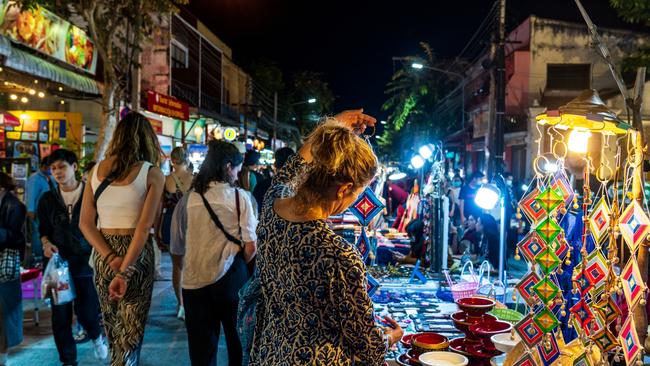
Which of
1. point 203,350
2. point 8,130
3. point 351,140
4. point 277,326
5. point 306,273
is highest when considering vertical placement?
point 8,130

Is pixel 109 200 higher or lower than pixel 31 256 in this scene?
higher

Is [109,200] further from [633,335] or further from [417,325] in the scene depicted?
[633,335]

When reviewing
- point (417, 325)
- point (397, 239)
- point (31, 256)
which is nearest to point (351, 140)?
point (417, 325)

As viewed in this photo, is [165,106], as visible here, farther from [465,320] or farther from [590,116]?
[590,116]

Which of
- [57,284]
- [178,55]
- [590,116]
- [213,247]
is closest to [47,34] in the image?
[57,284]

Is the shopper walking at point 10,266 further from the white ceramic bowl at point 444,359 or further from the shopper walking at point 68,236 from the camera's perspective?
the white ceramic bowl at point 444,359

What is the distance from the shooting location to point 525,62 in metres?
25.1

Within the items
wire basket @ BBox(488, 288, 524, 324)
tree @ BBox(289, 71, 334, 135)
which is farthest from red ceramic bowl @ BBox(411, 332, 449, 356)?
tree @ BBox(289, 71, 334, 135)

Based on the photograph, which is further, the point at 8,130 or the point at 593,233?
the point at 8,130

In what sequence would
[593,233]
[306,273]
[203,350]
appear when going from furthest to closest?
1. [203,350]
2. [593,233]
3. [306,273]

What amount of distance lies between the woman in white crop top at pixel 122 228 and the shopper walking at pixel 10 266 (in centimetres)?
171

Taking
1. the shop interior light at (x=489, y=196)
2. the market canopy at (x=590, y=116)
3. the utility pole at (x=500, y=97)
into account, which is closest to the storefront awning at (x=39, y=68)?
the shop interior light at (x=489, y=196)

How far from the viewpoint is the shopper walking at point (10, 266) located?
4844 millimetres

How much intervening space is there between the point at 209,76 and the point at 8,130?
21.0 metres
